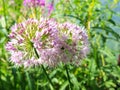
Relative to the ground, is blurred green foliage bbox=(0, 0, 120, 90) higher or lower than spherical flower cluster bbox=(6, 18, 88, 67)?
lower

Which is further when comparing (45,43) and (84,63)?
(84,63)

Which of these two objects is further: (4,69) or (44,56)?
(4,69)

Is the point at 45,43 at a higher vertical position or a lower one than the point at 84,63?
higher

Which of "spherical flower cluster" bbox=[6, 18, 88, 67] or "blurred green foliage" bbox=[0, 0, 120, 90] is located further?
"blurred green foliage" bbox=[0, 0, 120, 90]

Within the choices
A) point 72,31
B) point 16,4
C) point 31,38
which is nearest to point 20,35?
point 31,38

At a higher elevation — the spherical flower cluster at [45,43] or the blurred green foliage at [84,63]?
the spherical flower cluster at [45,43]

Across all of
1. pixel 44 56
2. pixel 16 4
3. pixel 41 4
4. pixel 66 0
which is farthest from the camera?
pixel 16 4

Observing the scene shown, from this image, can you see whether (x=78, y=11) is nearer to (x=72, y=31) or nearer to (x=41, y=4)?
(x=41, y=4)

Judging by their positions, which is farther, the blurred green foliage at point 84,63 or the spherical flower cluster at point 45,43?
the blurred green foliage at point 84,63
